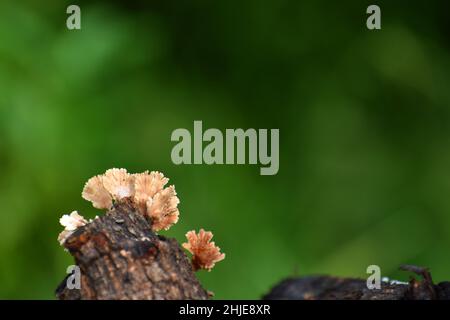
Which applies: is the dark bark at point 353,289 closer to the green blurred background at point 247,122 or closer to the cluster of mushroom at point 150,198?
the cluster of mushroom at point 150,198

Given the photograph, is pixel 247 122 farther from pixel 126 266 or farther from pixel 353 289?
pixel 126 266

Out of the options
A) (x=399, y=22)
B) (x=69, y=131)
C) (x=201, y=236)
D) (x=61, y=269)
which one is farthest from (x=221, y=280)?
(x=201, y=236)

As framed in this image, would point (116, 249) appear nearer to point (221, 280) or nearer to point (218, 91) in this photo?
point (221, 280)

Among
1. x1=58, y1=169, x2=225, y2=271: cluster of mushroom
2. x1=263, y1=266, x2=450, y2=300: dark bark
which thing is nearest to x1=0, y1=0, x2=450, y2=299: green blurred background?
x1=263, y1=266, x2=450, y2=300: dark bark

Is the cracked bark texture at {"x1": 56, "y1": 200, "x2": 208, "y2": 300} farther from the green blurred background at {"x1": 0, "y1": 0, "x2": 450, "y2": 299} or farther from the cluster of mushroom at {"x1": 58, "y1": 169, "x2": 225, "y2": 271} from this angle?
the green blurred background at {"x1": 0, "y1": 0, "x2": 450, "y2": 299}

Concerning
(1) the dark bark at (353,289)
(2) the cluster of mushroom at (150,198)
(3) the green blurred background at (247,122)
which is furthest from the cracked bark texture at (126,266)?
(3) the green blurred background at (247,122)
